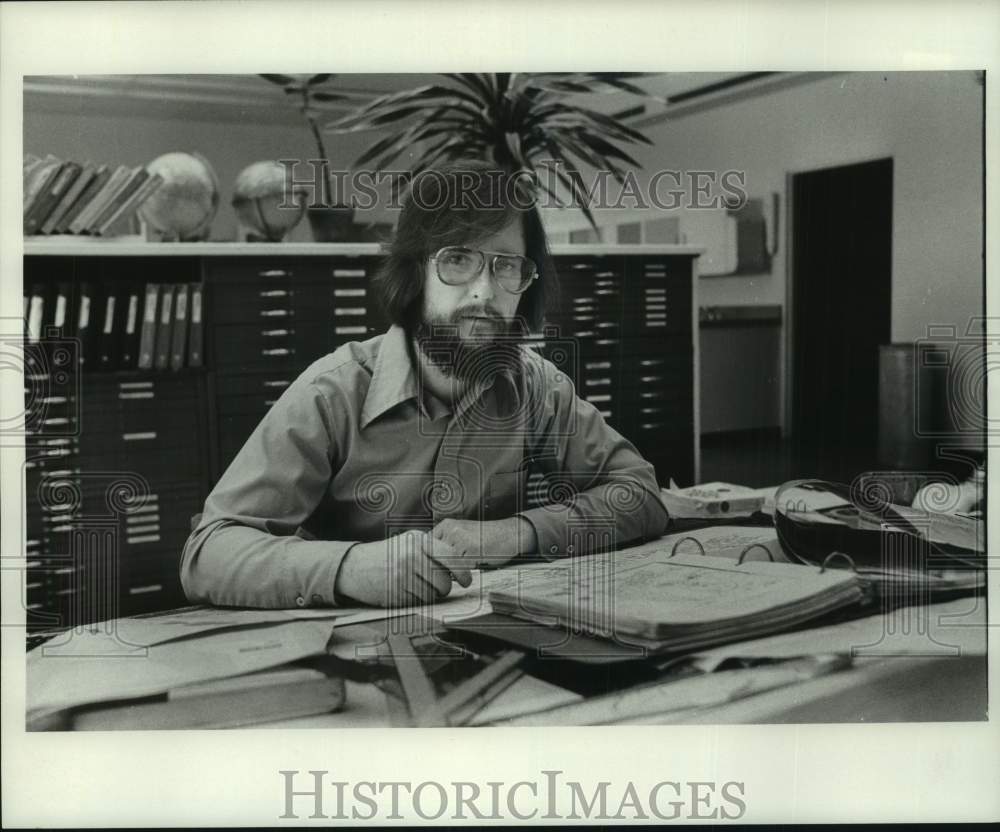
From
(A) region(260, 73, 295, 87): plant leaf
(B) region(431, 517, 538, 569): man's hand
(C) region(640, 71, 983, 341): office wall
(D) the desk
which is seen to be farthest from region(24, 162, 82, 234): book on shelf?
(C) region(640, 71, 983, 341): office wall

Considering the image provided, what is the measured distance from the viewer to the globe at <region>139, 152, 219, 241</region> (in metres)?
1.87

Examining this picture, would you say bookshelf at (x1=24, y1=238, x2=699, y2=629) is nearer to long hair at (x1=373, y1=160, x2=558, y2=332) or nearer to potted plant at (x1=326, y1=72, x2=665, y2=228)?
long hair at (x1=373, y1=160, x2=558, y2=332)

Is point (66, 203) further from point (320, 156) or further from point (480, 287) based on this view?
point (480, 287)

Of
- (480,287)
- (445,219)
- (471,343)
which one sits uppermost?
(445,219)

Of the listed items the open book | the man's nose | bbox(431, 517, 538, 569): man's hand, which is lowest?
the open book

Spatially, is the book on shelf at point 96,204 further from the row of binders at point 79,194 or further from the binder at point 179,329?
the binder at point 179,329

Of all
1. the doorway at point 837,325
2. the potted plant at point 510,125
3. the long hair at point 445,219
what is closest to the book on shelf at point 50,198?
the potted plant at point 510,125

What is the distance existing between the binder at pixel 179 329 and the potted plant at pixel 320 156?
0.97ft

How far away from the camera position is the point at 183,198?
1880mm

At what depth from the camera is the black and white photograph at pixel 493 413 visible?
5.96 feet

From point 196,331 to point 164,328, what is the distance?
0.06 metres

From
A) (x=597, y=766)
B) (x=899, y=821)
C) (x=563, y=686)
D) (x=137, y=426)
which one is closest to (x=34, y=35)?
(x=137, y=426)

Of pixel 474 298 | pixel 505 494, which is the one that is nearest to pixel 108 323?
pixel 474 298

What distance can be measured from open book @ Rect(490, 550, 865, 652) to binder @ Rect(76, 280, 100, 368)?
933 millimetres
